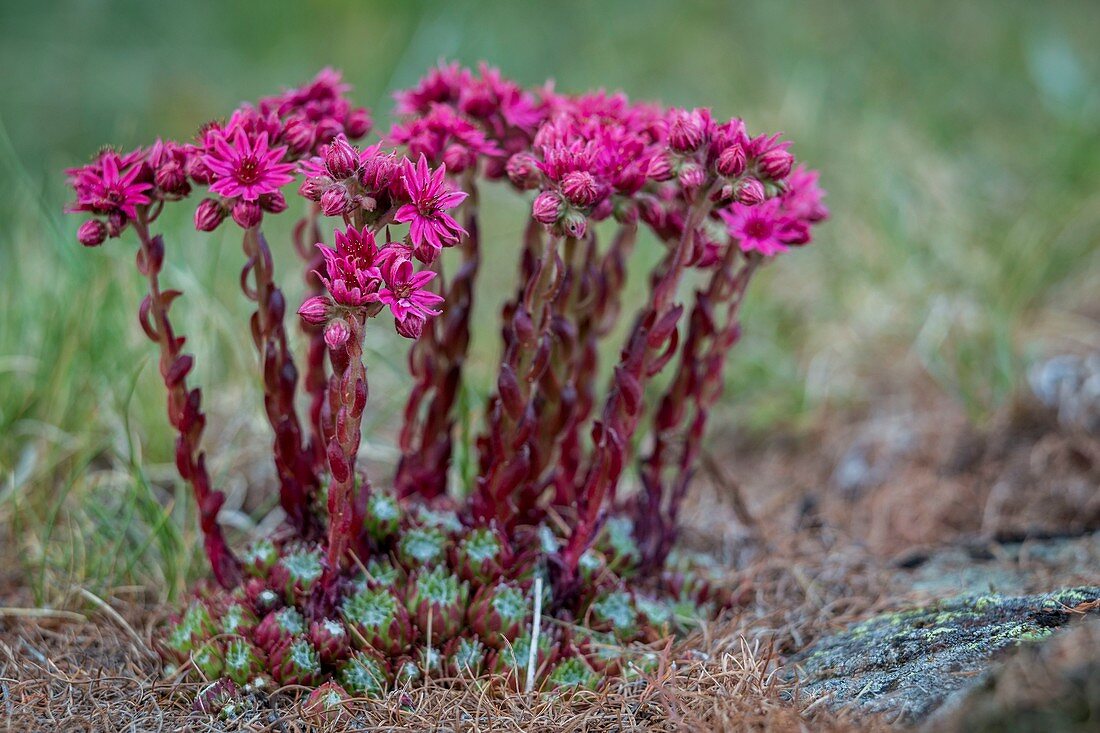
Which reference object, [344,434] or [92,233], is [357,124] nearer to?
[92,233]

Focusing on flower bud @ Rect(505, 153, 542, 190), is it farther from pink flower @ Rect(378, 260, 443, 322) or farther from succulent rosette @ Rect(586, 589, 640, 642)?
succulent rosette @ Rect(586, 589, 640, 642)

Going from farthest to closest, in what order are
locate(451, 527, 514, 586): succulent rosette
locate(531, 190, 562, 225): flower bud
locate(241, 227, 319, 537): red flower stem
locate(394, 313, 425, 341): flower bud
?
locate(451, 527, 514, 586): succulent rosette
locate(241, 227, 319, 537): red flower stem
locate(531, 190, 562, 225): flower bud
locate(394, 313, 425, 341): flower bud

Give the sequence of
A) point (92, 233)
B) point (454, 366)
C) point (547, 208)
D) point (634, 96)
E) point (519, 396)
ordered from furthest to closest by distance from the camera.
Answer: point (634, 96), point (454, 366), point (519, 396), point (92, 233), point (547, 208)

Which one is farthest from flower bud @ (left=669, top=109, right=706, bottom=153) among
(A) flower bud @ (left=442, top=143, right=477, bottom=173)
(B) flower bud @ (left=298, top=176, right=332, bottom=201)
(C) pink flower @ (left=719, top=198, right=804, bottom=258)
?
(B) flower bud @ (left=298, top=176, right=332, bottom=201)

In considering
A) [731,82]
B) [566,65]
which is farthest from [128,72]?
[731,82]

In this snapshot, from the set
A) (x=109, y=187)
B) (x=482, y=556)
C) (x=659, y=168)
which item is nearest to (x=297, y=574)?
(x=482, y=556)

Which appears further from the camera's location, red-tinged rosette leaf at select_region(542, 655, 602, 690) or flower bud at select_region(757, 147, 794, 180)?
red-tinged rosette leaf at select_region(542, 655, 602, 690)
